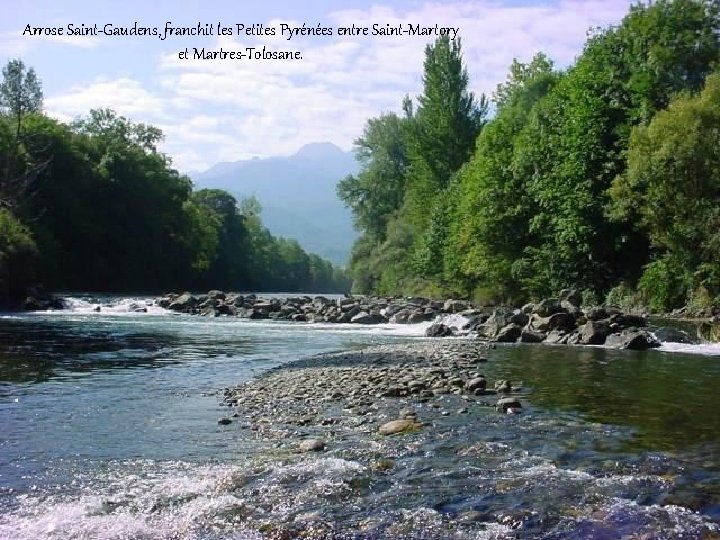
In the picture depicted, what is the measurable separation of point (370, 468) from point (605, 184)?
115 ft

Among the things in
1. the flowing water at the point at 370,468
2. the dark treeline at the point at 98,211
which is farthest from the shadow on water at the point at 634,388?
the dark treeline at the point at 98,211

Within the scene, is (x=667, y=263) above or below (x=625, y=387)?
above

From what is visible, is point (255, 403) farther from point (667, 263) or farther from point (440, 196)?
point (440, 196)

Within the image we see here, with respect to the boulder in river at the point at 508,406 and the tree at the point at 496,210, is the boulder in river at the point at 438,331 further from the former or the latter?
the tree at the point at 496,210

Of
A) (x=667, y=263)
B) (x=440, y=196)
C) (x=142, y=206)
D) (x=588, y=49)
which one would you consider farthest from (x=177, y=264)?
(x=667, y=263)

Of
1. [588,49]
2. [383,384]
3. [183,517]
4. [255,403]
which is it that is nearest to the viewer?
[183,517]

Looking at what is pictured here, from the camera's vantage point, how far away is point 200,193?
125 meters

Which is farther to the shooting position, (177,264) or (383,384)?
(177,264)

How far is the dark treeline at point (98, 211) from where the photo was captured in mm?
70875

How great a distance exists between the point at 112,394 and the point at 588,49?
1618 inches

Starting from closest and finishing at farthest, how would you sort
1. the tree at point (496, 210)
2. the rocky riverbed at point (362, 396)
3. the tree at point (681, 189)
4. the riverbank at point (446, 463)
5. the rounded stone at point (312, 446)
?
the riverbank at point (446, 463) < the rounded stone at point (312, 446) < the rocky riverbed at point (362, 396) < the tree at point (681, 189) < the tree at point (496, 210)

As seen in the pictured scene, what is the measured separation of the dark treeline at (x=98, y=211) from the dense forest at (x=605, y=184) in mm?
32927

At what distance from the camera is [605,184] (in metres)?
41.3

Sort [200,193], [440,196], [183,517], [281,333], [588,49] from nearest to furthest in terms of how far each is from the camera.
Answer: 1. [183,517]
2. [281,333]
3. [588,49]
4. [440,196]
5. [200,193]
